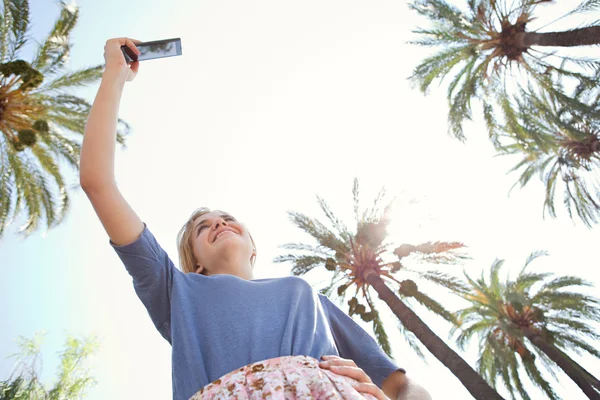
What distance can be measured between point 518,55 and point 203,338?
17181 mm

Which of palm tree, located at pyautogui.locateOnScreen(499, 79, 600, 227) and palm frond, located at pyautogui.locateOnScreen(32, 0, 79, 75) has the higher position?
palm frond, located at pyautogui.locateOnScreen(32, 0, 79, 75)

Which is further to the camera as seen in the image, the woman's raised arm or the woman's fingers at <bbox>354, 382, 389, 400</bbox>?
the woman's raised arm

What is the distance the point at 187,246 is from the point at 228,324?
1208 mm

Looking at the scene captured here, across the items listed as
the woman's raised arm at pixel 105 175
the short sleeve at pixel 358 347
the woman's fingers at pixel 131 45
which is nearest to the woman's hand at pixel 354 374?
the short sleeve at pixel 358 347

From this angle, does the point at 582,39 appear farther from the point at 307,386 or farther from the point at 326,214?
the point at 307,386

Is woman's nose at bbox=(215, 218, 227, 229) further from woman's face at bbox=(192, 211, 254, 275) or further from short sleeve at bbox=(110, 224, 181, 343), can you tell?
short sleeve at bbox=(110, 224, 181, 343)

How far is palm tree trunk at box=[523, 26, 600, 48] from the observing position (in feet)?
44.4

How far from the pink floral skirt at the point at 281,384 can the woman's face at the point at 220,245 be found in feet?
3.72

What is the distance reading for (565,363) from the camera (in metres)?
16.4

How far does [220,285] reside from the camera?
2578mm

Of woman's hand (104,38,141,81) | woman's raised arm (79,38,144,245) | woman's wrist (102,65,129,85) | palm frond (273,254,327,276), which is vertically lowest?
palm frond (273,254,327,276)

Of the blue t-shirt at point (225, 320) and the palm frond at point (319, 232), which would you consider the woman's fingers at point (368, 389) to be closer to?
the blue t-shirt at point (225, 320)

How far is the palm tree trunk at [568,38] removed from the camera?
1353 cm

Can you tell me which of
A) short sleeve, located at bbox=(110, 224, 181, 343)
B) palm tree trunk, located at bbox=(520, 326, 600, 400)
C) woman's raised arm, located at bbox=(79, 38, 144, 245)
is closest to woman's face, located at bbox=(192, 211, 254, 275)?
short sleeve, located at bbox=(110, 224, 181, 343)
